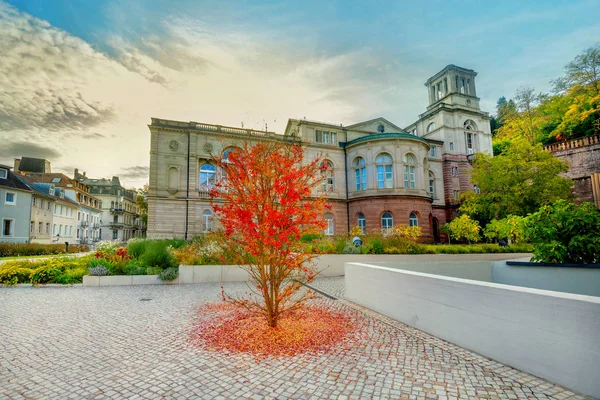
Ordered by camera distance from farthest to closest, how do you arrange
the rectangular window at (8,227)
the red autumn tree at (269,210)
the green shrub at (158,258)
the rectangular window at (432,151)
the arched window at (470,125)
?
the arched window at (470,125)
the rectangular window at (432,151)
the rectangular window at (8,227)
the green shrub at (158,258)
the red autumn tree at (269,210)

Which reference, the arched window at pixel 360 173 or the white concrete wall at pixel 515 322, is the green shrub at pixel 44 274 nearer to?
the white concrete wall at pixel 515 322

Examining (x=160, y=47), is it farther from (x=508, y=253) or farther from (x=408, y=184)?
(x=408, y=184)

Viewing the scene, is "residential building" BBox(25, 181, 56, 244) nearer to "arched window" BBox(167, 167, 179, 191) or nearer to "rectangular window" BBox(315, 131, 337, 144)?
"arched window" BBox(167, 167, 179, 191)

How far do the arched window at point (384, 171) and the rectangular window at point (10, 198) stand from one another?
37548mm

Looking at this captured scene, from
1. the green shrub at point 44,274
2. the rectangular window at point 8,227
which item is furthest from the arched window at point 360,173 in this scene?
the rectangular window at point 8,227

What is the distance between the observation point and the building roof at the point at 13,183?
93.8 feet

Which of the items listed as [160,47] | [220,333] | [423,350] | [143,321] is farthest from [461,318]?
[160,47]

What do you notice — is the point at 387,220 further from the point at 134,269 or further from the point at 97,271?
the point at 97,271

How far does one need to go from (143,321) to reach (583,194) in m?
32.4

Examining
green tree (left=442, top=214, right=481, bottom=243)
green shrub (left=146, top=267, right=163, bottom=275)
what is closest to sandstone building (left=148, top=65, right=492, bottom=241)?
green tree (left=442, top=214, right=481, bottom=243)

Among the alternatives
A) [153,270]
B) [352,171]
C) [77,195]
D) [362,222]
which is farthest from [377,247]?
[77,195]

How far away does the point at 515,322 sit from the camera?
3600 mm

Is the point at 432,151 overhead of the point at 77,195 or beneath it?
overhead

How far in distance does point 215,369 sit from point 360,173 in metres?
27.0
